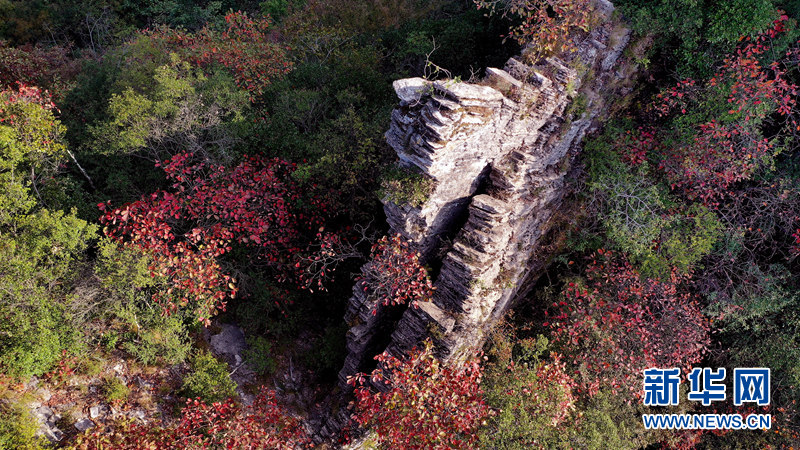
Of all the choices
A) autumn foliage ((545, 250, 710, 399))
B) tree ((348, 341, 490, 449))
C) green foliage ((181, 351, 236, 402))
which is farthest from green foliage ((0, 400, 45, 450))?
autumn foliage ((545, 250, 710, 399))

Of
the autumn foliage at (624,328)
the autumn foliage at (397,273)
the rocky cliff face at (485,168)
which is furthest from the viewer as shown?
the autumn foliage at (624,328)

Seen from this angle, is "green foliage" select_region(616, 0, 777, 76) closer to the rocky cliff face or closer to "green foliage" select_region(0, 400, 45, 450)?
the rocky cliff face

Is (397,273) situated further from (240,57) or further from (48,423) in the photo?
(240,57)

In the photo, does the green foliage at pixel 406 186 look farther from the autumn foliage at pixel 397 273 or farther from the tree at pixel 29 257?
the tree at pixel 29 257

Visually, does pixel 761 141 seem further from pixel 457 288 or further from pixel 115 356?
pixel 115 356

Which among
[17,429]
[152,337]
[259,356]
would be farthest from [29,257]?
[259,356]

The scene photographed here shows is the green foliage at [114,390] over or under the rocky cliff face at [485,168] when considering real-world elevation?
under

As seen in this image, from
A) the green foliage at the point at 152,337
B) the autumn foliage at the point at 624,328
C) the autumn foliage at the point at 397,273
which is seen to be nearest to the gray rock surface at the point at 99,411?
the green foliage at the point at 152,337
